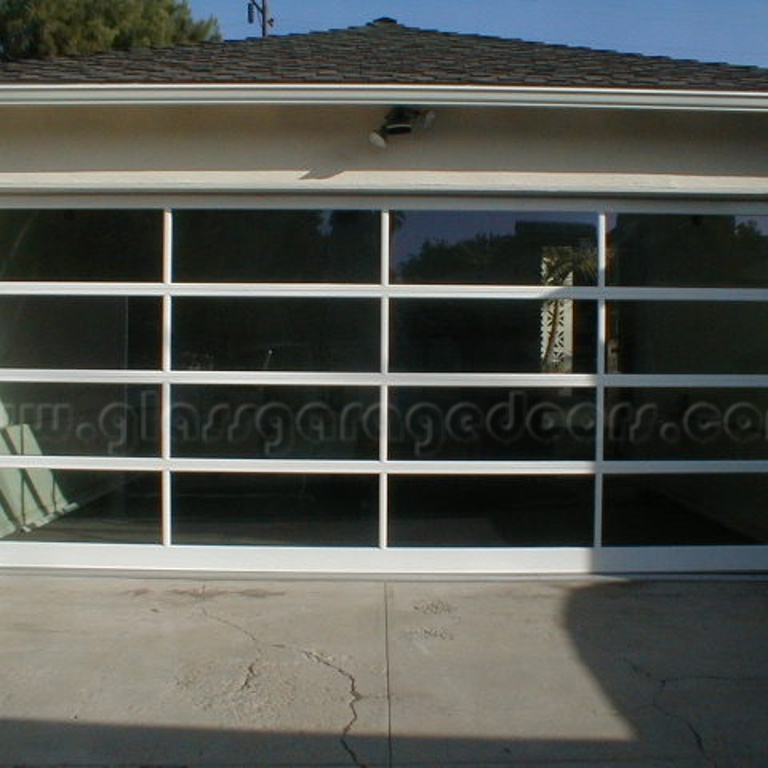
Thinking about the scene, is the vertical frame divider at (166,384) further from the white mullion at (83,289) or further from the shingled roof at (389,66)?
the shingled roof at (389,66)

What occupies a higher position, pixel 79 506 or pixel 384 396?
pixel 384 396

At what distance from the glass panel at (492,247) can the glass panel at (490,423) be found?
0.86 m

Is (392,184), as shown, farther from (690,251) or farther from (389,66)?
(690,251)

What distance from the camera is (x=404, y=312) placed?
7723 millimetres

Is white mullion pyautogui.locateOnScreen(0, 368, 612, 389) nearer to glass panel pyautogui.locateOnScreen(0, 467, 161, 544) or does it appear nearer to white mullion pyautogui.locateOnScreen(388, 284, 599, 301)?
white mullion pyautogui.locateOnScreen(388, 284, 599, 301)

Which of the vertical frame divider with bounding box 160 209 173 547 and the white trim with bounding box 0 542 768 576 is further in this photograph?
the vertical frame divider with bounding box 160 209 173 547

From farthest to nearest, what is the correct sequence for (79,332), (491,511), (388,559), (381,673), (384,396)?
1. (79,332)
2. (491,511)
3. (384,396)
4. (388,559)
5. (381,673)

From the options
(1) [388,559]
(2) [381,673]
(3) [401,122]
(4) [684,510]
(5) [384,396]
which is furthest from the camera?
(4) [684,510]

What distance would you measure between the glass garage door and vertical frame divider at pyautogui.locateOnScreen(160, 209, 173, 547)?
0.02 meters

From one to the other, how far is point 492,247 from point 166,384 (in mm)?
2634

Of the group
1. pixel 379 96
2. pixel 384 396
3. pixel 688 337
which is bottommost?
pixel 384 396

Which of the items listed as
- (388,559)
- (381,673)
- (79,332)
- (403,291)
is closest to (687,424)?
(403,291)

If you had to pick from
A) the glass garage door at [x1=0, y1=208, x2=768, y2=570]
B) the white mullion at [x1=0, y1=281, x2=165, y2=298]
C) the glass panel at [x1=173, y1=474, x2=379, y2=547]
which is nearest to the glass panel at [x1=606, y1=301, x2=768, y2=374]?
the glass garage door at [x1=0, y1=208, x2=768, y2=570]

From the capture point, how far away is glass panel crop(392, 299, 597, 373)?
7.71 m
